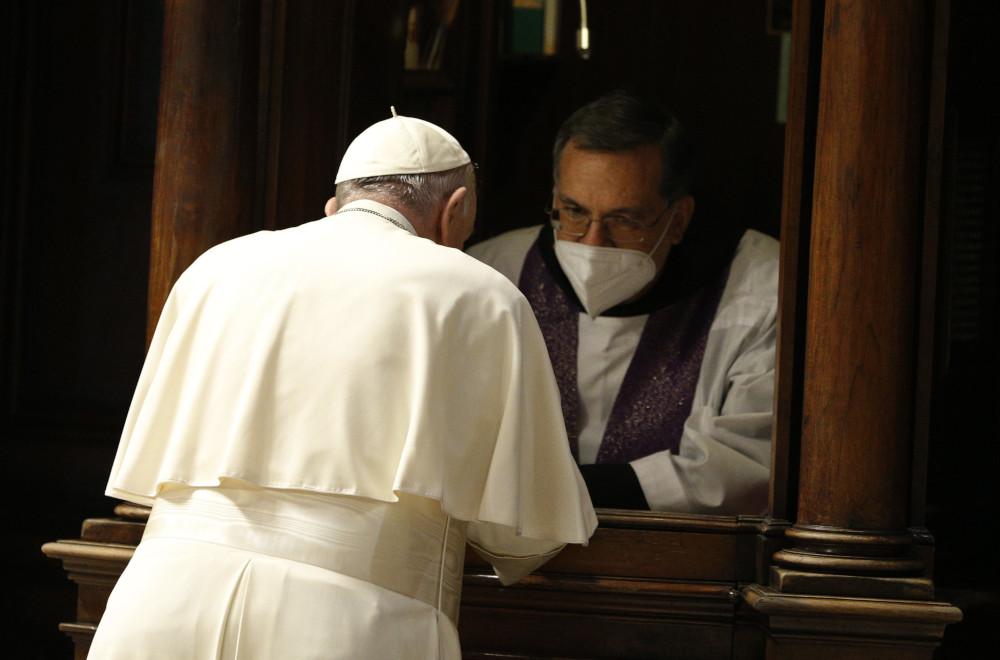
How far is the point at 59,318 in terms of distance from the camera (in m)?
4.44

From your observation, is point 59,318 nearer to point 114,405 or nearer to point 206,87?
point 114,405

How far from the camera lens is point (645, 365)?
12.9 feet

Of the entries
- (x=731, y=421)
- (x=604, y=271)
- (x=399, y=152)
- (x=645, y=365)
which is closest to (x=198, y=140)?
(x=399, y=152)

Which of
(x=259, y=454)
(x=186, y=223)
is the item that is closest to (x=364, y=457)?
(x=259, y=454)

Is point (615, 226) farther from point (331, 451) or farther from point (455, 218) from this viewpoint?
point (331, 451)

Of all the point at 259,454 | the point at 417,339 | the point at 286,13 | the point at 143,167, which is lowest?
the point at 259,454

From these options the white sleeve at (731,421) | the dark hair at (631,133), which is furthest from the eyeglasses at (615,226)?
the white sleeve at (731,421)

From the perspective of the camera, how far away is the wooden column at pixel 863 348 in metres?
2.83

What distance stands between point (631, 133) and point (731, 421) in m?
1.07

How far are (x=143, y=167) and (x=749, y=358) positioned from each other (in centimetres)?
221

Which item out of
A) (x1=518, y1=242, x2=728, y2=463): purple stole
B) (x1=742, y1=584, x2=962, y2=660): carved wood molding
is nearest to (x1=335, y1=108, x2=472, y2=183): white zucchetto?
(x1=742, y1=584, x2=962, y2=660): carved wood molding

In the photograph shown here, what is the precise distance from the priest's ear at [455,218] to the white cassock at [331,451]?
0.21 metres

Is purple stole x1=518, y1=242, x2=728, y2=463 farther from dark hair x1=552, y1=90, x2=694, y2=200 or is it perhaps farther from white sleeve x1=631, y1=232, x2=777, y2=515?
dark hair x1=552, y1=90, x2=694, y2=200

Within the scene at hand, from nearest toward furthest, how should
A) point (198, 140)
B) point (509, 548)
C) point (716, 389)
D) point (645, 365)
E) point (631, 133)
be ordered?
point (509, 548) → point (198, 140) → point (716, 389) → point (645, 365) → point (631, 133)
